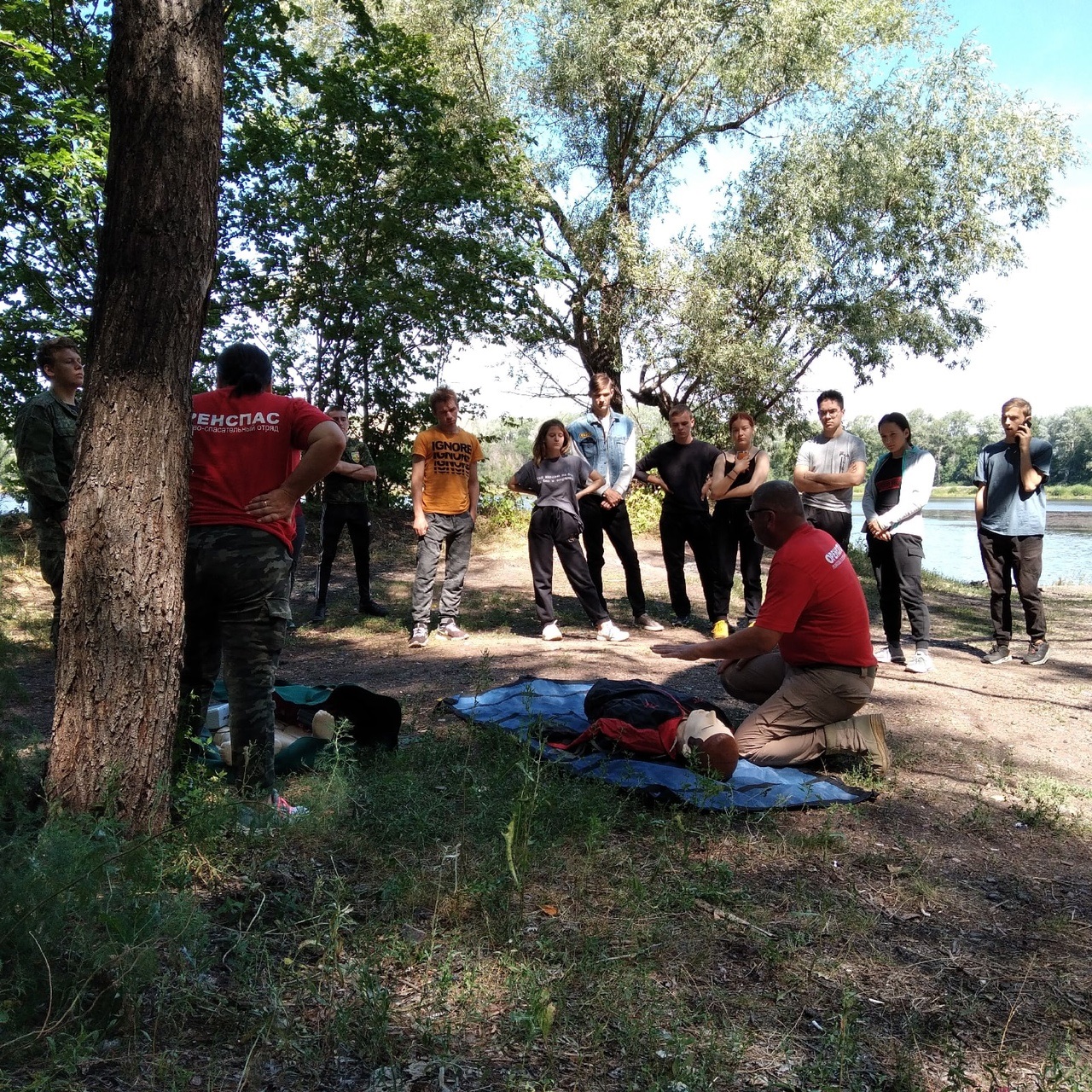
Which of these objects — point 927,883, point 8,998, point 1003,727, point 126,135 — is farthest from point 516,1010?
point 1003,727

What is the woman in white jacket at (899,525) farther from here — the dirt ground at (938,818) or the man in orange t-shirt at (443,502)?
the man in orange t-shirt at (443,502)

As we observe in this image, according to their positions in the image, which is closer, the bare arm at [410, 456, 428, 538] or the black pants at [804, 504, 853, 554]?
the black pants at [804, 504, 853, 554]

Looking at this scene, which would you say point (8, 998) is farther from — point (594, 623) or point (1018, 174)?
point (1018, 174)

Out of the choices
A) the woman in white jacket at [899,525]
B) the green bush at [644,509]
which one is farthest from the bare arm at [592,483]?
the green bush at [644,509]

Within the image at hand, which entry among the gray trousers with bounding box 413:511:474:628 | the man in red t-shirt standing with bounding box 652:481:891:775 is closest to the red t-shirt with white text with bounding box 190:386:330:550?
the man in red t-shirt standing with bounding box 652:481:891:775

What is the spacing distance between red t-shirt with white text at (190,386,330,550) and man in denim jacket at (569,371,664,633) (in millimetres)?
5271

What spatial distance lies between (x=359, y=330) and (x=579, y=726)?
1149cm

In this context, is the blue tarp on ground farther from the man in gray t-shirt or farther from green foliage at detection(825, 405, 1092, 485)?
green foliage at detection(825, 405, 1092, 485)

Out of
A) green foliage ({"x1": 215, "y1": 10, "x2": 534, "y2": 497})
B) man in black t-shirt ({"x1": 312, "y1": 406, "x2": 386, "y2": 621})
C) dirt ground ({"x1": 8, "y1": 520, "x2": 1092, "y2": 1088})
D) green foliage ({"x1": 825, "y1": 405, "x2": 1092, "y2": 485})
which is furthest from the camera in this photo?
green foliage ({"x1": 825, "y1": 405, "x2": 1092, "y2": 485})

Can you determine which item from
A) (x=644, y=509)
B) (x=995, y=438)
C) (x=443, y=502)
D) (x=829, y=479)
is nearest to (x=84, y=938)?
(x=443, y=502)

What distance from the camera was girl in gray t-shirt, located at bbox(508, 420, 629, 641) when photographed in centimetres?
875

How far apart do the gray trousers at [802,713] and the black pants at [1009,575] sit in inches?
154

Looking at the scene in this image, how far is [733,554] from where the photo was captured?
29.8ft

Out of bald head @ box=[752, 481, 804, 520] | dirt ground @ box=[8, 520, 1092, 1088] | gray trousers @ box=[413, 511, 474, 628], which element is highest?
bald head @ box=[752, 481, 804, 520]
